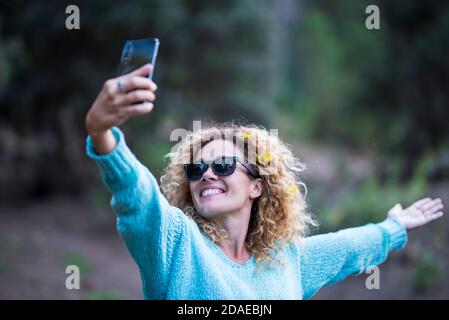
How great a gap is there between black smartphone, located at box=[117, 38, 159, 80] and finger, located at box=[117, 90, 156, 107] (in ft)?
0.61

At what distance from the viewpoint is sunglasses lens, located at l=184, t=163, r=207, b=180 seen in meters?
2.57

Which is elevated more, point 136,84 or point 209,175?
point 136,84

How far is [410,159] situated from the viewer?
12406 millimetres

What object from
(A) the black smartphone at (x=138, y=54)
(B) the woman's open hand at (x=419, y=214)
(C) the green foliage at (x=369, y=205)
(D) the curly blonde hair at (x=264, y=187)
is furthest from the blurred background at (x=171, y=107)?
(A) the black smartphone at (x=138, y=54)

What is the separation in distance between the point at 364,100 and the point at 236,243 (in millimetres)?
11184

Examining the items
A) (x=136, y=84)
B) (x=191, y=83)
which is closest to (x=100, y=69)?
(x=191, y=83)

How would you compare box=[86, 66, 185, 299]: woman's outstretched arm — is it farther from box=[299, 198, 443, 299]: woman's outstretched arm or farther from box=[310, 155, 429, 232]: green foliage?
box=[310, 155, 429, 232]: green foliage

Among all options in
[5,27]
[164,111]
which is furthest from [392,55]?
[5,27]

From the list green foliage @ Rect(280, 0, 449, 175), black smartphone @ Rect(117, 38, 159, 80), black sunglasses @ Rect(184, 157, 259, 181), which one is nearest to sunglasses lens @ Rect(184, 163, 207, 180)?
black sunglasses @ Rect(184, 157, 259, 181)

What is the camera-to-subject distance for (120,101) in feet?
5.83

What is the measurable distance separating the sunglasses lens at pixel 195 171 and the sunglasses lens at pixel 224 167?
0.17 ft

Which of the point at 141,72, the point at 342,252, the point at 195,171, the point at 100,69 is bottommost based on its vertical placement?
the point at 342,252

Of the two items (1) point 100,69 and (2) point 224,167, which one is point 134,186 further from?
(1) point 100,69

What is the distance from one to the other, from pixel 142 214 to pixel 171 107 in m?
8.69
